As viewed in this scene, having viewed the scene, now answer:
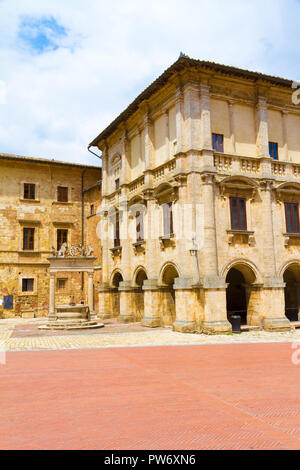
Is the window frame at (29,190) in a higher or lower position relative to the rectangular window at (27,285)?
higher

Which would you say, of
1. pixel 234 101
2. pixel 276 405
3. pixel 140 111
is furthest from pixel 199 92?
pixel 276 405

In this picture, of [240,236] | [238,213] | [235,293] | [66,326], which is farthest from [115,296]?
[238,213]

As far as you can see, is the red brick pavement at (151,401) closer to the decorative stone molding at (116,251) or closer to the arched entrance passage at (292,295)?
the arched entrance passage at (292,295)

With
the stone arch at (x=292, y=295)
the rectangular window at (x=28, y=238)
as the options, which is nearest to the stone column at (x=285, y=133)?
the stone arch at (x=292, y=295)

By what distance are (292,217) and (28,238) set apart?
20.3 meters

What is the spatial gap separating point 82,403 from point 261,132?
17.1 metres

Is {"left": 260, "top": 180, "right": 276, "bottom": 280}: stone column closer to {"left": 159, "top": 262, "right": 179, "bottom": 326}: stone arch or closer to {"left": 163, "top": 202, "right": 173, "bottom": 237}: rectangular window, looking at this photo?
{"left": 163, "top": 202, "right": 173, "bottom": 237}: rectangular window

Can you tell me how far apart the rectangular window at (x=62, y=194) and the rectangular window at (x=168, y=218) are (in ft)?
48.6

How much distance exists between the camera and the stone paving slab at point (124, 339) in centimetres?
1542

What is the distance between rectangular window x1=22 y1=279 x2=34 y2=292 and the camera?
3173 cm

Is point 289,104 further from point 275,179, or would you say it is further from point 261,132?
point 275,179

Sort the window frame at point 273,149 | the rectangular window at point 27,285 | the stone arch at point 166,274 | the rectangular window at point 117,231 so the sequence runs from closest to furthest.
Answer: the stone arch at point 166,274, the window frame at point 273,149, the rectangular window at point 117,231, the rectangular window at point 27,285

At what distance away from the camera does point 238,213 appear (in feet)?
65.4

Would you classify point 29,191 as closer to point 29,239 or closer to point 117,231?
point 29,239
